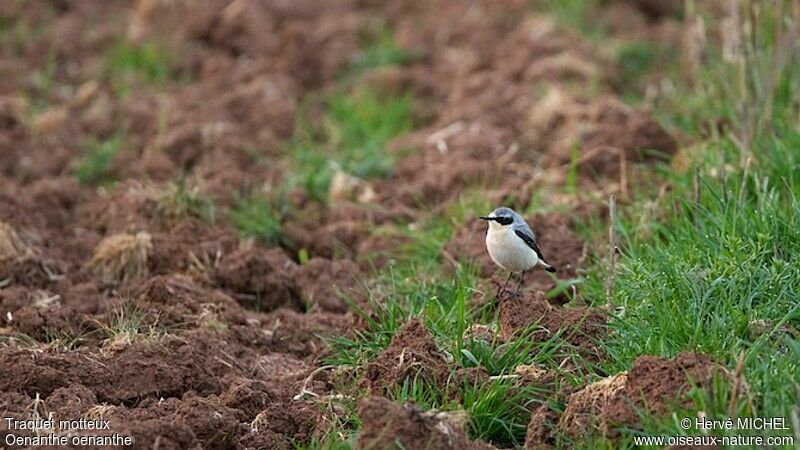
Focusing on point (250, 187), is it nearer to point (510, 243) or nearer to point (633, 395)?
point (510, 243)

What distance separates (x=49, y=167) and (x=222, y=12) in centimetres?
329

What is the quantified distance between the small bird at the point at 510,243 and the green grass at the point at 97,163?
12.1 ft

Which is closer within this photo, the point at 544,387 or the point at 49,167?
the point at 544,387

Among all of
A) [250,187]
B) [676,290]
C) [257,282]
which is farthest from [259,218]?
[676,290]

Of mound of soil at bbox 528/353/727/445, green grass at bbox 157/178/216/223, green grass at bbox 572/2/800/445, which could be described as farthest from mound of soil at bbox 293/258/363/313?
mound of soil at bbox 528/353/727/445

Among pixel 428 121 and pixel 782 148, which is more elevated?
pixel 782 148

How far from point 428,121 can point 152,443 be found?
562 centimetres

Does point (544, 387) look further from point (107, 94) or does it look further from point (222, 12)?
point (222, 12)

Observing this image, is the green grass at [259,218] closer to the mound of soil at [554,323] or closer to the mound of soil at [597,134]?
the mound of soil at [597,134]

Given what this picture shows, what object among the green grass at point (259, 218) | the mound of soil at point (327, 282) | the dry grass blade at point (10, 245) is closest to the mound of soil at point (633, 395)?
the mound of soil at point (327, 282)

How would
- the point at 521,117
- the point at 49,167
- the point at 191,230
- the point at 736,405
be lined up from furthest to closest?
the point at 521,117 < the point at 49,167 < the point at 191,230 < the point at 736,405

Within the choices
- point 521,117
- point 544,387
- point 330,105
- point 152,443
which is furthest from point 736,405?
point 330,105

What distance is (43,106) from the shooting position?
9781 mm

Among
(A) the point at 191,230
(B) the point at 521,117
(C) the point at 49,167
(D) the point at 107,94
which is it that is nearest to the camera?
(A) the point at 191,230
